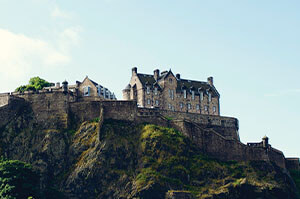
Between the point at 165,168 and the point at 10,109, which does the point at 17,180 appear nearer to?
the point at 10,109

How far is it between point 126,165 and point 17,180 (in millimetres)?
15356

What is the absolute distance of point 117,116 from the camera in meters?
85.4

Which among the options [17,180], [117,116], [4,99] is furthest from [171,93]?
[17,180]

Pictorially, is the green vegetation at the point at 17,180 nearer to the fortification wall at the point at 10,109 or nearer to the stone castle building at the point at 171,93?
the fortification wall at the point at 10,109

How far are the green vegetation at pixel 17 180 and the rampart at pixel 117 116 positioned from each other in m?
11.1

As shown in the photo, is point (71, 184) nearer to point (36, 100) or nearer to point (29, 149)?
point (29, 149)

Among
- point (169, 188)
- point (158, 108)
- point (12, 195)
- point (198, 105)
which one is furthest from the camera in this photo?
point (198, 105)

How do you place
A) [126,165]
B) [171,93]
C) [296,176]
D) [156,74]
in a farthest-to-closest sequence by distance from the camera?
[156,74], [171,93], [296,176], [126,165]

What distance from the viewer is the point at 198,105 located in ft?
333

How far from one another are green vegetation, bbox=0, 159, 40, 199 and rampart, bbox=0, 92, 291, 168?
36.5 ft

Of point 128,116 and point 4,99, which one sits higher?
point 4,99

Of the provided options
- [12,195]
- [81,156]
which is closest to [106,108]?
[81,156]

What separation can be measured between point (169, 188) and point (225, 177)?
8871 mm

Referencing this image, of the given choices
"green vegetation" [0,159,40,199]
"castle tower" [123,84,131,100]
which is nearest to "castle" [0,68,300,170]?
"castle tower" [123,84,131,100]
